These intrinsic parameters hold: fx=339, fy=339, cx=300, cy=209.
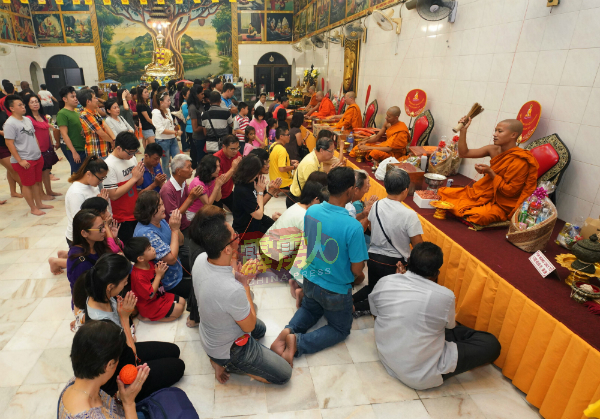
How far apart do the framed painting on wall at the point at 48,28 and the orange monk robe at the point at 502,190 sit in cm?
1951

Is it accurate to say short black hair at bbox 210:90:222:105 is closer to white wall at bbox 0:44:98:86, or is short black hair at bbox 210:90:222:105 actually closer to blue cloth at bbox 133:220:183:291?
blue cloth at bbox 133:220:183:291

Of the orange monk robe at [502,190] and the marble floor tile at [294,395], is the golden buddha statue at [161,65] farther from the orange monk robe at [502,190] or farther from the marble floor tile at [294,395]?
the marble floor tile at [294,395]

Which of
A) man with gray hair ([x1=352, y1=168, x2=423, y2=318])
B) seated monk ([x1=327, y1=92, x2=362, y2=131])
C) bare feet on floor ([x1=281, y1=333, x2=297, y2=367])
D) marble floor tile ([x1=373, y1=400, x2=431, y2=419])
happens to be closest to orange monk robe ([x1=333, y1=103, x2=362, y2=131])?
seated monk ([x1=327, y1=92, x2=362, y2=131])

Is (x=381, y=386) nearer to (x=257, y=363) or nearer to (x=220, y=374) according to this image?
(x=257, y=363)

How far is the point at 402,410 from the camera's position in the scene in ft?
7.93

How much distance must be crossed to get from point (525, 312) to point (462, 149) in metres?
2.21

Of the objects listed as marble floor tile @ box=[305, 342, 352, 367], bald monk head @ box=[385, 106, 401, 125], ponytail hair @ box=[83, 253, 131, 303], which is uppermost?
bald monk head @ box=[385, 106, 401, 125]

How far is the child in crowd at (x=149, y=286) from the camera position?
2.80 metres

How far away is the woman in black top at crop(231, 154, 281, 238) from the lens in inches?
142

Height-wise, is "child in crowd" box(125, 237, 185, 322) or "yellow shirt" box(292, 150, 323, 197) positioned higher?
"yellow shirt" box(292, 150, 323, 197)

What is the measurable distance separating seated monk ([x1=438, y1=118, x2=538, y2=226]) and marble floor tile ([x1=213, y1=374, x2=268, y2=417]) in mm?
2666

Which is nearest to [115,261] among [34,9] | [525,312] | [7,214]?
[525,312]

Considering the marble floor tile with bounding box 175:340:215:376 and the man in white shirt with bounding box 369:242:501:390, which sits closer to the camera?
the man in white shirt with bounding box 369:242:501:390

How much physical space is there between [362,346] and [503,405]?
109cm
